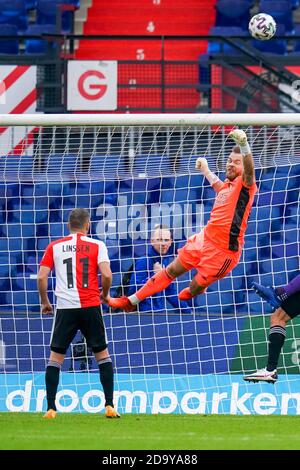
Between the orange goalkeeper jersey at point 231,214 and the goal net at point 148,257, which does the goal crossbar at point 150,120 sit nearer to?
the goal net at point 148,257

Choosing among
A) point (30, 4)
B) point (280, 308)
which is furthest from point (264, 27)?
point (30, 4)

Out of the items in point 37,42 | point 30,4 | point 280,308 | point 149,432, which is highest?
point 30,4

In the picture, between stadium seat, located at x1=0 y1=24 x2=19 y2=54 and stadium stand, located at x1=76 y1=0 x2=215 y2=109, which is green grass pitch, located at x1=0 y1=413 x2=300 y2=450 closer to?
stadium stand, located at x1=76 y1=0 x2=215 y2=109

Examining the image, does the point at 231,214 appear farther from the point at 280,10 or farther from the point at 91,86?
the point at 280,10

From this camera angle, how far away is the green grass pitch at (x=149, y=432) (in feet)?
27.9

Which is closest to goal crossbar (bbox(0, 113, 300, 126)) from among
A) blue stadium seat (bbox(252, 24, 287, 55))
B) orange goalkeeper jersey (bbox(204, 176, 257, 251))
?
orange goalkeeper jersey (bbox(204, 176, 257, 251))

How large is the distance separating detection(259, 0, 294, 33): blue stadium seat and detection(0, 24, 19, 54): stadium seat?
418cm

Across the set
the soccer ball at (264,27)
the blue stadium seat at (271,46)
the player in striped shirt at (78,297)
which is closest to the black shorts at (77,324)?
the player in striped shirt at (78,297)

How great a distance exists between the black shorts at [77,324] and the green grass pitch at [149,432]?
0.69 metres

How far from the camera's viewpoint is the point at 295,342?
13.2 meters

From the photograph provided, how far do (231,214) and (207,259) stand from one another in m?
0.50

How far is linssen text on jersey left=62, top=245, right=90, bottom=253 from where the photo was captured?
10.8 meters

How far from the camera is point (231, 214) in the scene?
11.4m

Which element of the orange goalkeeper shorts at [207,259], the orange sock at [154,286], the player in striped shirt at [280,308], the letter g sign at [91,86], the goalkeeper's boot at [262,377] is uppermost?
the letter g sign at [91,86]
